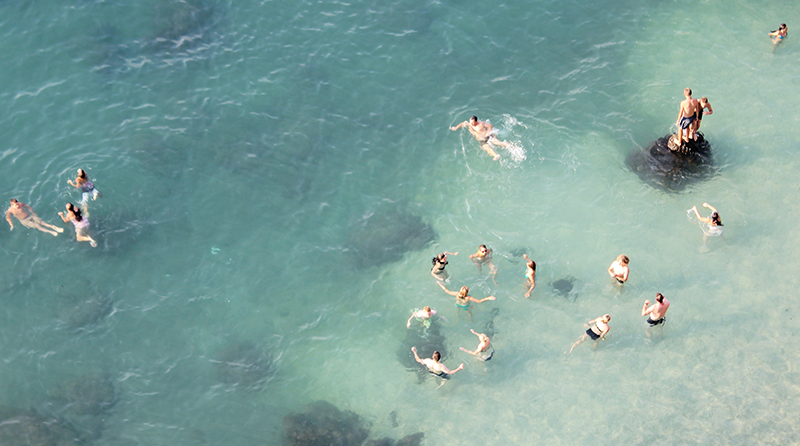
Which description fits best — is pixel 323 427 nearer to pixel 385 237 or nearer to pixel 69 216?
pixel 385 237

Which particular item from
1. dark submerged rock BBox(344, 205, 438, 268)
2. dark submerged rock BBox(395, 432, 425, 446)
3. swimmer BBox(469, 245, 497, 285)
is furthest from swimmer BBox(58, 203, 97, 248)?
swimmer BBox(469, 245, 497, 285)

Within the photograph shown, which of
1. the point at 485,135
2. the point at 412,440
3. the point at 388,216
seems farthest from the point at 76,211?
the point at 485,135

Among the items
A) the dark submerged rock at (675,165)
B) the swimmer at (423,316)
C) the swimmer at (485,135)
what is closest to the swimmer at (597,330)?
the swimmer at (423,316)

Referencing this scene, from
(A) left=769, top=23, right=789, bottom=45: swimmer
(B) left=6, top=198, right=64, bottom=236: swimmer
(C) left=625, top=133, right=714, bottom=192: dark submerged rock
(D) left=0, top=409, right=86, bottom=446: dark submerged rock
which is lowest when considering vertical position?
(D) left=0, top=409, right=86, bottom=446: dark submerged rock

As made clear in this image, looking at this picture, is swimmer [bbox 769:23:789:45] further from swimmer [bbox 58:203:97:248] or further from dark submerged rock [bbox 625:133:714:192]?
swimmer [bbox 58:203:97:248]

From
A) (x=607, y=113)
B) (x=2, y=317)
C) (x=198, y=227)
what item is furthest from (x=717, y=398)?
(x=2, y=317)

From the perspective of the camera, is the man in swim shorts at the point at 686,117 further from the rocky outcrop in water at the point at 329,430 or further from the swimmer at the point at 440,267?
the rocky outcrop in water at the point at 329,430
